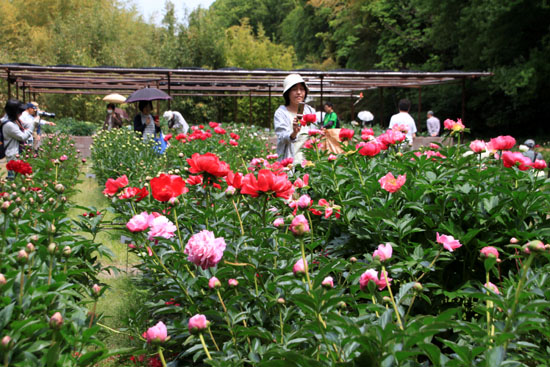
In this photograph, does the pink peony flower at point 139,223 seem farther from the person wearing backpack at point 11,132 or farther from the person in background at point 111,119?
the person in background at point 111,119

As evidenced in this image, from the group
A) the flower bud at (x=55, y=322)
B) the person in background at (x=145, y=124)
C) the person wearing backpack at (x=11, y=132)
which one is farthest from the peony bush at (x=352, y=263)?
the person in background at (x=145, y=124)

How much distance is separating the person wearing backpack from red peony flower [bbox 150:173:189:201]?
5.51m

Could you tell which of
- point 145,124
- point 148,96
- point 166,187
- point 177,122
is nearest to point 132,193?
point 166,187

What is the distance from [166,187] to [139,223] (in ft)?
0.51

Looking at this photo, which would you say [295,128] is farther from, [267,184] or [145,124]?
[145,124]

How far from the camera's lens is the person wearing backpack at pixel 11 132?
249 inches

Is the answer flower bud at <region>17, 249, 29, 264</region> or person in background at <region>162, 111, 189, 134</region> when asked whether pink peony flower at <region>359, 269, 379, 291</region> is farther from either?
person in background at <region>162, 111, 189, 134</region>

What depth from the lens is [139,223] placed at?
161cm

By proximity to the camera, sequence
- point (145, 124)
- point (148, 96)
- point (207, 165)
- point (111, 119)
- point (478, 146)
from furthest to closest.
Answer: point (111, 119) < point (148, 96) < point (145, 124) < point (478, 146) < point (207, 165)

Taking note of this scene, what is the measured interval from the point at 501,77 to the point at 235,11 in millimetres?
39758

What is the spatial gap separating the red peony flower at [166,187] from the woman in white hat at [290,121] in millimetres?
2344

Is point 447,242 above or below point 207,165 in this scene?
below

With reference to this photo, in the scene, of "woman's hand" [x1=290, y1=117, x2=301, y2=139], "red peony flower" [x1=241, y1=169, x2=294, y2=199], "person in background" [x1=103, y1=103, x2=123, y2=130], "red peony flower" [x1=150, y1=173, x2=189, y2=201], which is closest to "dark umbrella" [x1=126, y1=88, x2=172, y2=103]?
"person in background" [x1=103, y1=103, x2=123, y2=130]

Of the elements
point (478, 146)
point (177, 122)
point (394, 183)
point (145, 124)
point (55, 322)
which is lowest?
point (177, 122)
